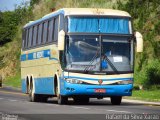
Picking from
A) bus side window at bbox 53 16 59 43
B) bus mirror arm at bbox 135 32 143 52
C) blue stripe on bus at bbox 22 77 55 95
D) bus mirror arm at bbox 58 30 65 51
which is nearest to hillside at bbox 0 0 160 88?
blue stripe on bus at bbox 22 77 55 95

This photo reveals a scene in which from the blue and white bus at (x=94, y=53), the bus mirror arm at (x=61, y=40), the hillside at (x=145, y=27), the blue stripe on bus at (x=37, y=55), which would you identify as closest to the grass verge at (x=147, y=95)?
the hillside at (x=145, y=27)

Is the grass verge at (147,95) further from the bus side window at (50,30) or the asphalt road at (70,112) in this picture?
the asphalt road at (70,112)

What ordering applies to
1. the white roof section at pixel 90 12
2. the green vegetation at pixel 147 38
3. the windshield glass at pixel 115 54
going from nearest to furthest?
1. the windshield glass at pixel 115 54
2. the white roof section at pixel 90 12
3. the green vegetation at pixel 147 38

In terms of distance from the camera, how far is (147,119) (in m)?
18.3

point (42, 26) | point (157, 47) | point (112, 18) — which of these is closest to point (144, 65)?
point (157, 47)

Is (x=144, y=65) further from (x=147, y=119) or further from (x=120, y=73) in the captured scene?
(x=147, y=119)

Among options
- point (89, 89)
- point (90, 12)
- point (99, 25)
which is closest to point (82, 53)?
point (89, 89)

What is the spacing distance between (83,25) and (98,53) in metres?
1.37

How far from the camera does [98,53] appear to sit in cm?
2802

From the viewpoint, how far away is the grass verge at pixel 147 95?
118 ft

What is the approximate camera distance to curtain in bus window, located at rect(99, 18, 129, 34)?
28.5m

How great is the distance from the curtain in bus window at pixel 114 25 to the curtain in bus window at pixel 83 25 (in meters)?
0.25

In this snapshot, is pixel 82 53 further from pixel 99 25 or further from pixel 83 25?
pixel 99 25

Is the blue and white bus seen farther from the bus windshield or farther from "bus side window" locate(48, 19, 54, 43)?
"bus side window" locate(48, 19, 54, 43)
